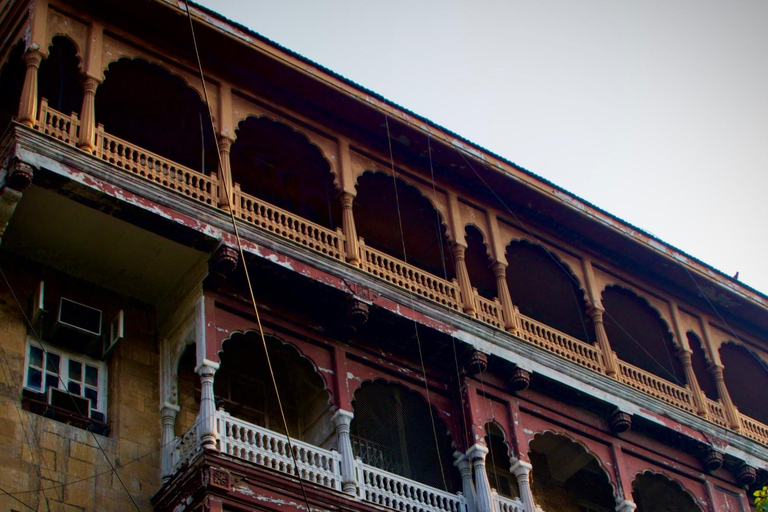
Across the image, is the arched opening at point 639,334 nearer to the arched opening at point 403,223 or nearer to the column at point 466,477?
the arched opening at point 403,223

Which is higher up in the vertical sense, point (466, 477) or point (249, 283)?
point (249, 283)

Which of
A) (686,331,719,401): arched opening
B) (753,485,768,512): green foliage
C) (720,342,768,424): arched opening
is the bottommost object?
(753,485,768,512): green foliage

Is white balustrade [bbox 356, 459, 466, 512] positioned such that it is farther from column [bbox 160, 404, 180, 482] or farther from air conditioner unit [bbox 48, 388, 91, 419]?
air conditioner unit [bbox 48, 388, 91, 419]

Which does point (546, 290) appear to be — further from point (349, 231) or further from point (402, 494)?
point (402, 494)

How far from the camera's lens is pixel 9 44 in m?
18.0

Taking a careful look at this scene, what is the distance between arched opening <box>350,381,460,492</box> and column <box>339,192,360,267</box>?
6.20 ft

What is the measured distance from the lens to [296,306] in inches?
712

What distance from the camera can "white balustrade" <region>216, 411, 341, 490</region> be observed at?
16.0 m

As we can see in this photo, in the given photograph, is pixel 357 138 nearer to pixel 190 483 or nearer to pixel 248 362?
pixel 248 362

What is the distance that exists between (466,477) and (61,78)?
27.4 ft

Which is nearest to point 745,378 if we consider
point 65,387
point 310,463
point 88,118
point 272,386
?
point 272,386

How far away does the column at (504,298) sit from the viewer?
20500 mm

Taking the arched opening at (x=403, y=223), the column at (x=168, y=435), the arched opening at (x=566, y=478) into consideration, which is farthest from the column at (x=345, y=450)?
the arched opening at (x=403, y=223)

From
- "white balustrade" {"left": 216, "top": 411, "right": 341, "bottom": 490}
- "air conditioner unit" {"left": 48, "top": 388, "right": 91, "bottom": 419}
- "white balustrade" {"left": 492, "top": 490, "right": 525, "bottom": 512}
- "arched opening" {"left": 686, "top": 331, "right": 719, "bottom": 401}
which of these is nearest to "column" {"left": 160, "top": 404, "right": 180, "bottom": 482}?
"white balustrade" {"left": 216, "top": 411, "right": 341, "bottom": 490}
